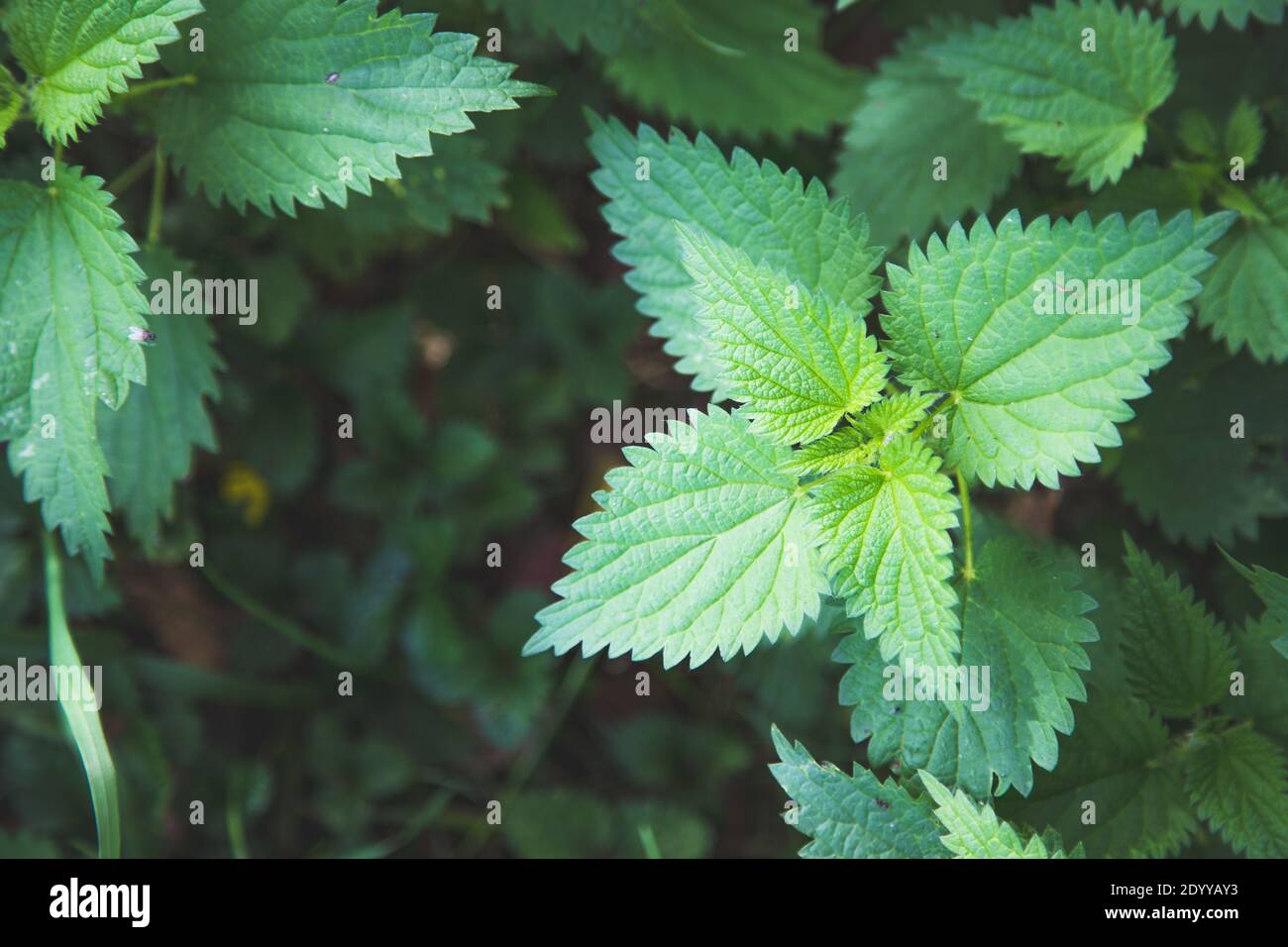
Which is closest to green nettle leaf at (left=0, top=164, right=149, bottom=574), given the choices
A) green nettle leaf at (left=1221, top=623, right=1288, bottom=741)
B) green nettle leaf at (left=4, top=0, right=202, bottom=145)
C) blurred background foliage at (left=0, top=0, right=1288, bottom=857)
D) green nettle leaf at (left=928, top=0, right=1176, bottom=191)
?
green nettle leaf at (left=4, top=0, right=202, bottom=145)

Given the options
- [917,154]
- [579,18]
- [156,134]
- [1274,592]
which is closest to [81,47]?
[156,134]

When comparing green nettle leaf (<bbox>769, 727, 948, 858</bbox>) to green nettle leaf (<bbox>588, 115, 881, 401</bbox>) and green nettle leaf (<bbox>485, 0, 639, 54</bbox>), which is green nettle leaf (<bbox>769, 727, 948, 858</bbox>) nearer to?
green nettle leaf (<bbox>588, 115, 881, 401</bbox>)

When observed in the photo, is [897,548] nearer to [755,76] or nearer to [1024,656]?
[1024,656]

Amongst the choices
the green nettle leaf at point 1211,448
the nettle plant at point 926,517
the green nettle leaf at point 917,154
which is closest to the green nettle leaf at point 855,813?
the nettle plant at point 926,517

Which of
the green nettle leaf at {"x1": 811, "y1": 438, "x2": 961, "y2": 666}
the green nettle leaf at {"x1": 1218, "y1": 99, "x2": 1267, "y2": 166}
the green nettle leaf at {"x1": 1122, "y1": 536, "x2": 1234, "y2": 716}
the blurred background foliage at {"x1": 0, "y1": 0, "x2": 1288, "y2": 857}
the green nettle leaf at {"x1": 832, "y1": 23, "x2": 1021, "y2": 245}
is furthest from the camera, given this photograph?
the blurred background foliage at {"x1": 0, "y1": 0, "x2": 1288, "y2": 857}

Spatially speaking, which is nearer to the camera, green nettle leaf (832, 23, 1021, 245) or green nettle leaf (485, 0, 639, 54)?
green nettle leaf (485, 0, 639, 54)

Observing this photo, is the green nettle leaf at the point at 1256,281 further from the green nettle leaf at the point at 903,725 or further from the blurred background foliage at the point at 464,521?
the green nettle leaf at the point at 903,725

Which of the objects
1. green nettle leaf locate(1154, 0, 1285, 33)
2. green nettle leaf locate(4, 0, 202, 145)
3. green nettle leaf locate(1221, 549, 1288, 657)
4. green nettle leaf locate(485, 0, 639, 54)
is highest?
green nettle leaf locate(485, 0, 639, 54)
